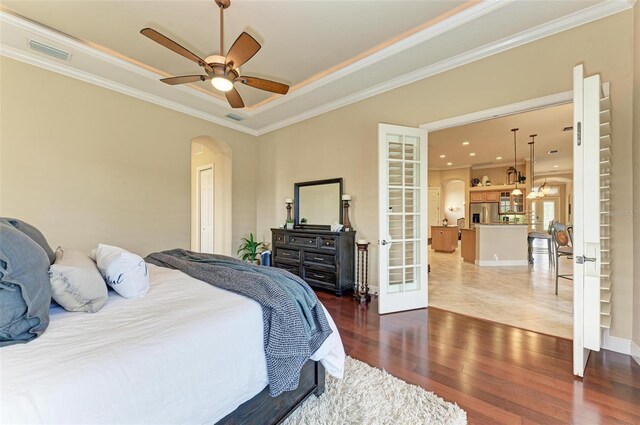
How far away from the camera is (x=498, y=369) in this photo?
201cm

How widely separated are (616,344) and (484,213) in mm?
7888

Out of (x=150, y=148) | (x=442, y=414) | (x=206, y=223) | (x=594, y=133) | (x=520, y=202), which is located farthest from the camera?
(x=520, y=202)

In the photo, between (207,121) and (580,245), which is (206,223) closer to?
(207,121)

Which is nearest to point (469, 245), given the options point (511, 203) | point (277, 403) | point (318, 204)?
point (511, 203)

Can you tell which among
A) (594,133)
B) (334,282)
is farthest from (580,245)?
(334,282)

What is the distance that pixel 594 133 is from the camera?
5.87 feet

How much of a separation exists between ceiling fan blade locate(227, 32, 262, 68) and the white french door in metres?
2.36

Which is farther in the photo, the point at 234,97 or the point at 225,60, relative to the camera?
the point at 234,97

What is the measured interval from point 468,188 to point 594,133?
8.19m

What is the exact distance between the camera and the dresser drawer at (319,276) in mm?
3777

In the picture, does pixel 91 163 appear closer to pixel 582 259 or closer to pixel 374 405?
pixel 374 405

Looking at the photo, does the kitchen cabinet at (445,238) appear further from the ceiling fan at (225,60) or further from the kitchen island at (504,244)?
the ceiling fan at (225,60)

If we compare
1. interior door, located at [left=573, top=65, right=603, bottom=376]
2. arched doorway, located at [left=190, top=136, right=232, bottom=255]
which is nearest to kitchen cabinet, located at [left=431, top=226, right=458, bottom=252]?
arched doorway, located at [left=190, top=136, right=232, bottom=255]

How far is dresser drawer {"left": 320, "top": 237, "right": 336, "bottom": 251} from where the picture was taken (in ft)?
12.3
